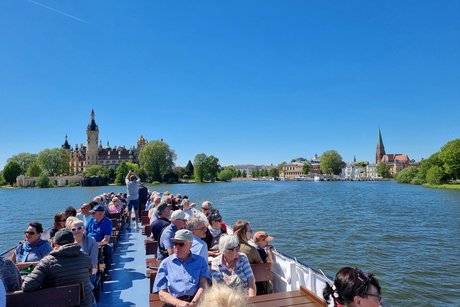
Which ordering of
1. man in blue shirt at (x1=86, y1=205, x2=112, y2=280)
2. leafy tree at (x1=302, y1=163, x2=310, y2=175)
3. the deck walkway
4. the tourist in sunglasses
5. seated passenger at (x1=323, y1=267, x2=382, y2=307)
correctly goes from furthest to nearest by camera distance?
1. leafy tree at (x1=302, y1=163, x2=310, y2=175)
2. man in blue shirt at (x1=86, y1=205, x2=112, y2=280)
3. the deck walkway
4. the tourist in sunglasses
5. seated passenger at (x1=323, y1=267, x2=382, y2=307)

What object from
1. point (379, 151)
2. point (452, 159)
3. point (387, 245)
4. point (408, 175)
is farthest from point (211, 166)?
point (379, 151)

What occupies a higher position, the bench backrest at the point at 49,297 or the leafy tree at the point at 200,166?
the leafy tree at the point at 200,166

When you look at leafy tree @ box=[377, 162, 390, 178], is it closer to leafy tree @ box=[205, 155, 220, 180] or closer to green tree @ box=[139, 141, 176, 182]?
leafy tree @ box=[205, 155, 220, 180]

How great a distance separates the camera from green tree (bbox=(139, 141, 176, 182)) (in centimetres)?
8250

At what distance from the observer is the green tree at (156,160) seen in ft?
271

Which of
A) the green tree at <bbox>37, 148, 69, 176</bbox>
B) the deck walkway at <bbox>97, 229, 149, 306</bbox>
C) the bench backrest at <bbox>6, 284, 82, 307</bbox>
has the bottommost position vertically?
the deck walkway at <bbox>97, 229, 149, 306</bbox>

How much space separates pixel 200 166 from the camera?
92.3 meters

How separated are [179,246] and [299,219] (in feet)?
60.0

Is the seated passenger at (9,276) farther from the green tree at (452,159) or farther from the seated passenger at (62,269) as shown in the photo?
the green tree at (452,159)

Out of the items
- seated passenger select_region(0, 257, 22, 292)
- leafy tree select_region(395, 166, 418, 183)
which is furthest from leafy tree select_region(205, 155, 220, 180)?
seated passenger select_region(0, 257, 22, 292)

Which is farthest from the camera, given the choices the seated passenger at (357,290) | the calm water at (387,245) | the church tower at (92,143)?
the church tower at (92,143)

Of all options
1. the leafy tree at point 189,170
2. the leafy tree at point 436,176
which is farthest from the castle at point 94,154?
the leafy tree at point 436,176

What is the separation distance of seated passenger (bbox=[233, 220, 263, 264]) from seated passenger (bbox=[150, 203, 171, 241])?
1.67m

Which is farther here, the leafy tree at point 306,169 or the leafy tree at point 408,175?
the leafy tree at point 306,169
